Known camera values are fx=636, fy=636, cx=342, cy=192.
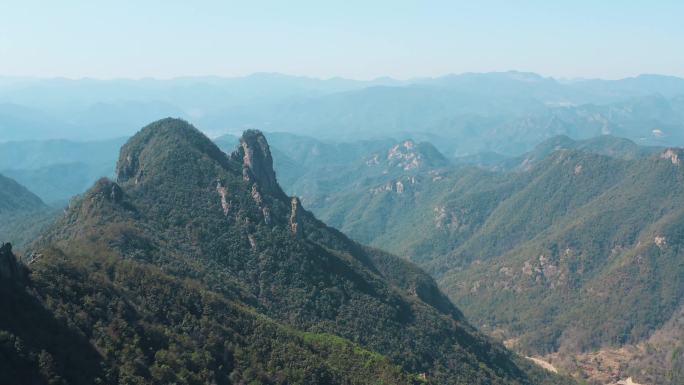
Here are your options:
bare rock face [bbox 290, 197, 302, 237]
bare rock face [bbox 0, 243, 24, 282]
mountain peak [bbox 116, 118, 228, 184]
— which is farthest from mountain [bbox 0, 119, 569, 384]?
bare rock face [bbox 0, 243, 24, 282]

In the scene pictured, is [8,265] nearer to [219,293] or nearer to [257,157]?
[219,293]

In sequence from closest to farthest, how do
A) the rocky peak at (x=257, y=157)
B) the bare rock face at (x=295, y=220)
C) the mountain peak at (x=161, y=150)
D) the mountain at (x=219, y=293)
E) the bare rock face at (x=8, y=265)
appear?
the bare rock face at (x=8, y=265), the mountain at (x=219, y=293), the bare rock face at (x=295, y=220), the mountain peak at (x=161, y=150), the rocky peak at (x=257, y=157)

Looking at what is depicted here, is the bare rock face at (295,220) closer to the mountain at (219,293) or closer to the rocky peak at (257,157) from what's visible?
the mountain at (219,293)

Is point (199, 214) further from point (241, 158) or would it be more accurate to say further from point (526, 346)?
point (526, 346)

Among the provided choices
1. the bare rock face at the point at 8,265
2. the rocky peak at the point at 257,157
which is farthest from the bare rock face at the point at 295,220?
the bare rock face at the point at 8,265

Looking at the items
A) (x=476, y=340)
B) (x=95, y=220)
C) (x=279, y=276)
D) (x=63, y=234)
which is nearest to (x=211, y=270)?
(x=279, y=276)

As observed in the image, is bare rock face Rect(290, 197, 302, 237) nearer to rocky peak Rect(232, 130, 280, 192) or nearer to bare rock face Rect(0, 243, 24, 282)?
rocky peak Rect(232, 130, 280, 192)
